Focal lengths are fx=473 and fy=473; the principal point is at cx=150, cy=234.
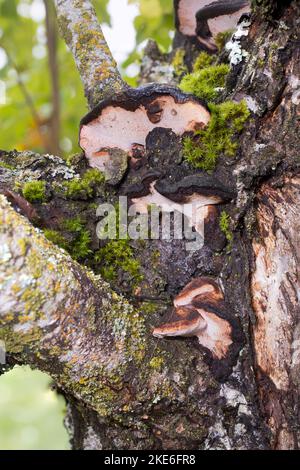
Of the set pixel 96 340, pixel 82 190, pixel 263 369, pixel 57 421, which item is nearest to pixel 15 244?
pixel 96 340

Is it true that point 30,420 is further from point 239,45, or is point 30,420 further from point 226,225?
point 239,45

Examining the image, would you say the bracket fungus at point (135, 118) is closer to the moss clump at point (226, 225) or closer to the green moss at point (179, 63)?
the moss clump at point (226, 225)

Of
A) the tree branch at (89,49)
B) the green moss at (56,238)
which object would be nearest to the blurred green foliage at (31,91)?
the tree branch at (89,49)

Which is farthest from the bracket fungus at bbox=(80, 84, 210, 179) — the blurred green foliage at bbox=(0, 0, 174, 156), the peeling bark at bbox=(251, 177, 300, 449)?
the blurred green foliage at bbox=(0, 0, 174, 156)

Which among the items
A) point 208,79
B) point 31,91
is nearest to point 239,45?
point 208,79
